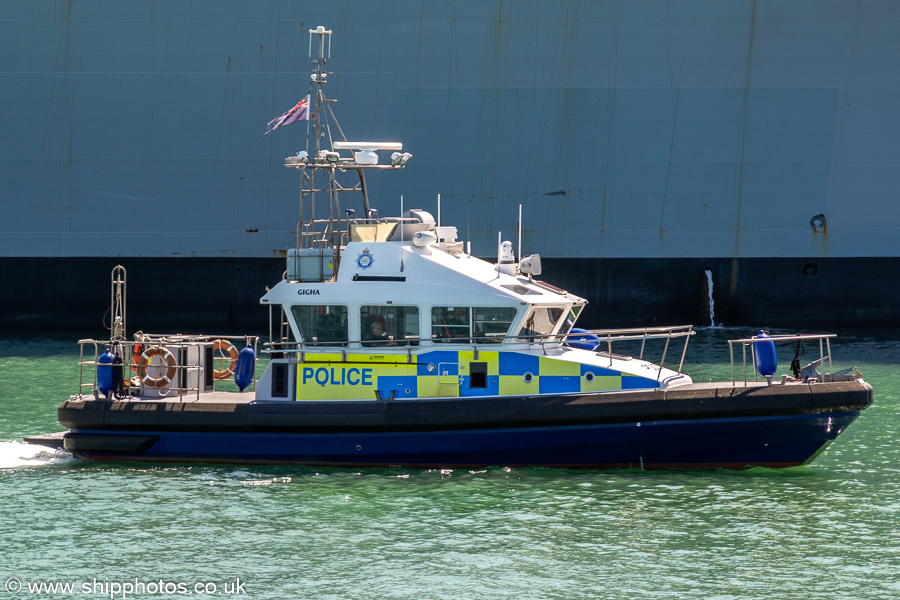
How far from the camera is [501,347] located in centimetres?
895

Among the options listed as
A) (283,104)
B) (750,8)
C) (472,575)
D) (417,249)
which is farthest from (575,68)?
(472,575)

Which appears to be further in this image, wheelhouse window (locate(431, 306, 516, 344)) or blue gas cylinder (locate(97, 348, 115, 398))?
blue gas cylinder (locate(97, 348, 115, 398))

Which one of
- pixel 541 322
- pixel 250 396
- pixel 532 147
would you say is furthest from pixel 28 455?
pixel 532 147

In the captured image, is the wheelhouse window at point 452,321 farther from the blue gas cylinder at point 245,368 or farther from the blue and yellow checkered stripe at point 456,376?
the blue gas cylinder at point 245,368

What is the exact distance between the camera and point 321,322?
9117 millimetres

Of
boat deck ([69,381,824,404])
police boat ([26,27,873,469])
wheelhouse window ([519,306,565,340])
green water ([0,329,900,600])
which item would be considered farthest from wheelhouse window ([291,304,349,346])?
wheelhouse window ([519,306,565,340])

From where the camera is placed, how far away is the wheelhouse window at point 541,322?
8973 millimetres

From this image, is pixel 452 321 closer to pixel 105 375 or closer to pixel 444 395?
pixel 444 395

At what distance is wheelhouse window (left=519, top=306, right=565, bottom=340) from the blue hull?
896 mm

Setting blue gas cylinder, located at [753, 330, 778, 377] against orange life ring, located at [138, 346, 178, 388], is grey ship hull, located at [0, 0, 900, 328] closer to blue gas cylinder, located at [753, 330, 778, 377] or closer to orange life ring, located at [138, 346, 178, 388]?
orange life ring, located at [138, 346, 178, 388]

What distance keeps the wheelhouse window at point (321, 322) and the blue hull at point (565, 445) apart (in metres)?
0.91

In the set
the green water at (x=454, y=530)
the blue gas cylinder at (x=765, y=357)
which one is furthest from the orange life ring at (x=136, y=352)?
the blue gas cylinder at (x=765, y=357)

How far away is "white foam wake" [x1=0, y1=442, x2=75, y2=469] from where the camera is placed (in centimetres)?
957

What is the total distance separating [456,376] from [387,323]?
82 cm
